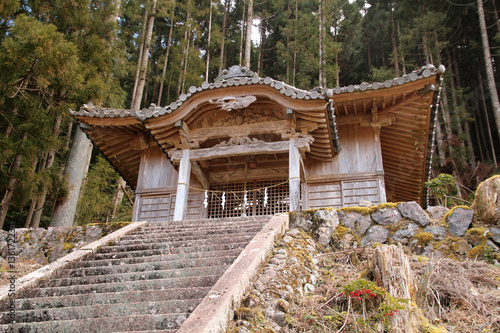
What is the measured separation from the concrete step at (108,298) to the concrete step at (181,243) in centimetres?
171

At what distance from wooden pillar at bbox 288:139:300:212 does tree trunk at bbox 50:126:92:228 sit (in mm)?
6336

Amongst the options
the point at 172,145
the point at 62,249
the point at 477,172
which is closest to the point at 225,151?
the point at 172,145

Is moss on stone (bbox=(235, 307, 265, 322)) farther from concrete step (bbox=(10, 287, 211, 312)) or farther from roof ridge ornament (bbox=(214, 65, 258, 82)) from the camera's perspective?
roof ridge ornament (bbox=(214, 65, 258, 82))

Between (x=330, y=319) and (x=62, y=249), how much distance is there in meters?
6.04

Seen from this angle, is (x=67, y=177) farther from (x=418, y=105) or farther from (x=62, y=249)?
(x=418, y=105)

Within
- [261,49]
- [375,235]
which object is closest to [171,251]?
[375,235]

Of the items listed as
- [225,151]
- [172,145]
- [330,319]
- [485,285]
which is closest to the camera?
[330,319]

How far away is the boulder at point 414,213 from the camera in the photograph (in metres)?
6.91

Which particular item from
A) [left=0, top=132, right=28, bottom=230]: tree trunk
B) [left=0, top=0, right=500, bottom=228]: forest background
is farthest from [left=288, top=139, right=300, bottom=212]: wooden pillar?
[left=0, top=132, right=28, bottom=230]: tree trunk

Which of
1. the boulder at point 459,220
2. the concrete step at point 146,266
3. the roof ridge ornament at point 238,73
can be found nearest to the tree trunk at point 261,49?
the roof ridge ornament at point 238,73

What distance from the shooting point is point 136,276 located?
536cm

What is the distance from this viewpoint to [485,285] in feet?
16.9

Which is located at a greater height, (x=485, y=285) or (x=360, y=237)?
(x=360, y=237)

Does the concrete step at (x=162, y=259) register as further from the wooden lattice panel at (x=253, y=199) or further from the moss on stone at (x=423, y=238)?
the wooden lattice panel at (x=253, y=199)
